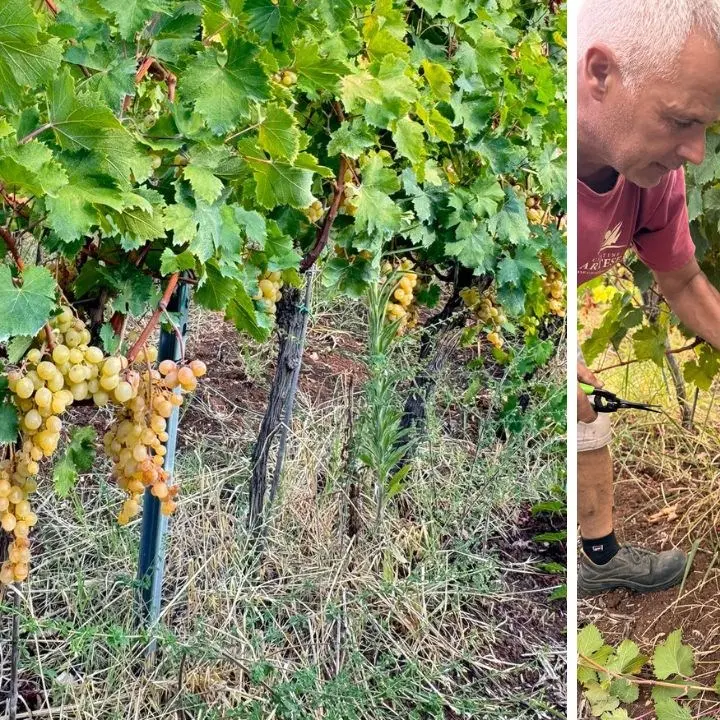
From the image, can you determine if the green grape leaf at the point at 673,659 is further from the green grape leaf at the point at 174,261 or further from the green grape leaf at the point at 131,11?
the green grape leaf at the point at 131,11

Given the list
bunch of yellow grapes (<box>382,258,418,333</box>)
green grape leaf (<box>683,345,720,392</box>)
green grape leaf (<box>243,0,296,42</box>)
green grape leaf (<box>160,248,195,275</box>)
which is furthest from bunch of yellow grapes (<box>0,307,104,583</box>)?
A: bunch of yellow grapes (<box>382,258,418,333</box>)

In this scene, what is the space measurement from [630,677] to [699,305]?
537mm

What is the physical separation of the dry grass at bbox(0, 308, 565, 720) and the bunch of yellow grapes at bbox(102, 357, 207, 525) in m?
0.87

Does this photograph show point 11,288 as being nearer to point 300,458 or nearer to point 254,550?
point 254,550

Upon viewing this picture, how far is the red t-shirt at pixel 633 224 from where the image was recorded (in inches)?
41.1

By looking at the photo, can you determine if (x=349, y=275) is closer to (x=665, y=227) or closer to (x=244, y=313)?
(x=244, y=313)

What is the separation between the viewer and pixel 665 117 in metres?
0.93

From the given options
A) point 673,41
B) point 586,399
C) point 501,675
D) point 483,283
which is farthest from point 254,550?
point 673,41

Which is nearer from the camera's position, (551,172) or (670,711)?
(670,711)

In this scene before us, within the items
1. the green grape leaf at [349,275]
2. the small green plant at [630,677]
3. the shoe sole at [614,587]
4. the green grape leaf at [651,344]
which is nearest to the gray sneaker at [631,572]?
the shoe sole at [614,587]

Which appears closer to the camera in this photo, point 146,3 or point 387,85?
point 146,3

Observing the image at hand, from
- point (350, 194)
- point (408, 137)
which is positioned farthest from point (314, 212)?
point (408, 137)

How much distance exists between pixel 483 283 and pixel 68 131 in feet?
4.82

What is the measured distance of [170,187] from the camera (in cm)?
105
